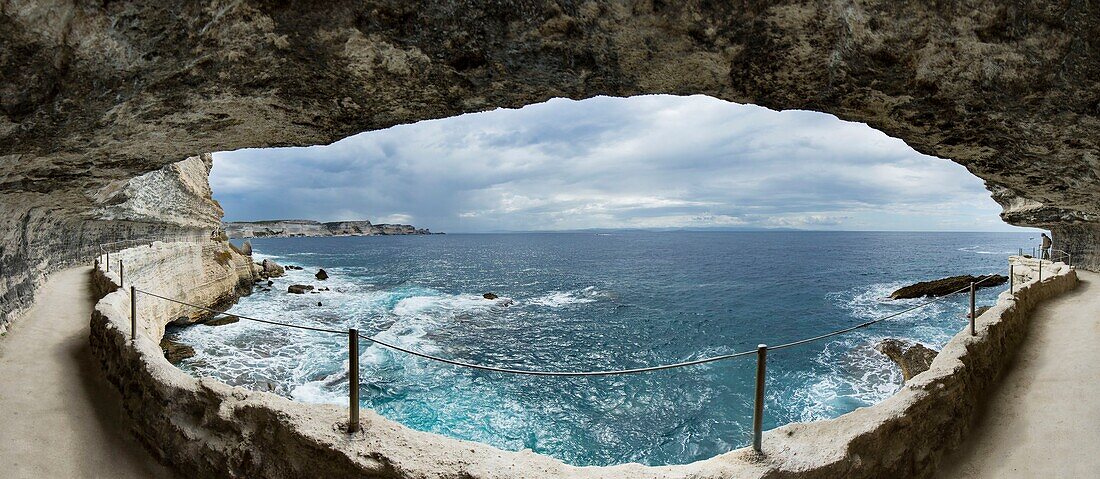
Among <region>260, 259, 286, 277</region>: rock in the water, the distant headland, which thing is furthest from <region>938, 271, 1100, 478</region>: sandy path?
the distant headland

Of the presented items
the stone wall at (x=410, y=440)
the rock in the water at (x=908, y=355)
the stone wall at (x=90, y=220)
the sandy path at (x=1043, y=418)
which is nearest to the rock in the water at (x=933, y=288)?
the rock in the water at (x=908, y=355)

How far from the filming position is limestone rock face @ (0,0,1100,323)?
2881 millimetres

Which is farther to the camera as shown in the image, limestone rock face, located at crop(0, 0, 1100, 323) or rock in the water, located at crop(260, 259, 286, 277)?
rock in the water, located at crop(260, 259, 286, 277)

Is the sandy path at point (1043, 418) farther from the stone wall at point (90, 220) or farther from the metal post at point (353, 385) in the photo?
the stone wall at point (90, 220)

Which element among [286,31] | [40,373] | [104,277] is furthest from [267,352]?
[286,31]

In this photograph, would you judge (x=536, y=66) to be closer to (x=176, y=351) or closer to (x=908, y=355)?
(x=176, y=351)

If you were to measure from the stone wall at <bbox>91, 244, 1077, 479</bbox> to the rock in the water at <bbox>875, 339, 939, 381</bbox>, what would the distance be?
1029 cm

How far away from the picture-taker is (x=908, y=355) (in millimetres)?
14289

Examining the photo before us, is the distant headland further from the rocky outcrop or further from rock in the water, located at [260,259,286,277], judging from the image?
the rocky outcrop

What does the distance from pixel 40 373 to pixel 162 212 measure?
18.9 metres

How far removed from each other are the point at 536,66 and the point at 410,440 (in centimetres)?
317

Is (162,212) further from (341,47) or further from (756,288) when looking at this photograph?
(756,288)

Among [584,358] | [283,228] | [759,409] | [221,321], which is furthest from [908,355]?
[283,228]

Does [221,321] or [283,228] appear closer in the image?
[221,321]
